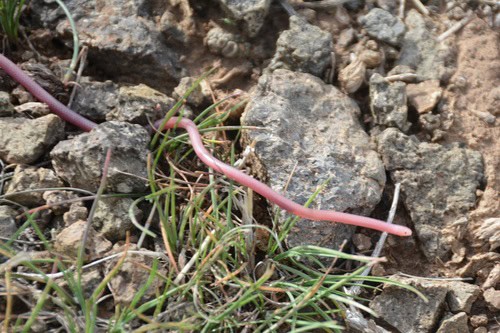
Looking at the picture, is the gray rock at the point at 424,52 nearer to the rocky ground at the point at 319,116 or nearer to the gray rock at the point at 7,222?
the rocky ground at the point at 319,116

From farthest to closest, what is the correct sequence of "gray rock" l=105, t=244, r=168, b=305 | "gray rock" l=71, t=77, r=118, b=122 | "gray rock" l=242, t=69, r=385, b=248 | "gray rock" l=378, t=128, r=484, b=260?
"gray rock" l=71, t=77, r=118, b=122
"gray rock" l=378, t=128, r=484, b=260
"gray rock" l=242, t=69, r=385, b=248
"gray rock" l=105, t=244, r=168, b=305

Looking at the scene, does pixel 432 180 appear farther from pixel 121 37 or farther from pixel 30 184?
pixel 30 184

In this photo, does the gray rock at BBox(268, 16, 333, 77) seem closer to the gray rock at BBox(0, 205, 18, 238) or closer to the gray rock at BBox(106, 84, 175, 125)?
the gray rock at BBox(106, 84, 175, 125)

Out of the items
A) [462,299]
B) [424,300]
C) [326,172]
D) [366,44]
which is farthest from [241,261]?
[366,44]

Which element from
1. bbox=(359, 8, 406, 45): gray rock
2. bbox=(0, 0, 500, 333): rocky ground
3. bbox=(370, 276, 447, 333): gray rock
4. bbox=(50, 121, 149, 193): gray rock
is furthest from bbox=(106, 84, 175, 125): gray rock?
bbox=(370, 276, 447, 333): gray rock

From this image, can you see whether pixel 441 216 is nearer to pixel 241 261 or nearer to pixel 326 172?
pixel 326 172

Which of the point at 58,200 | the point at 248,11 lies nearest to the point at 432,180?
the point at 248,11
